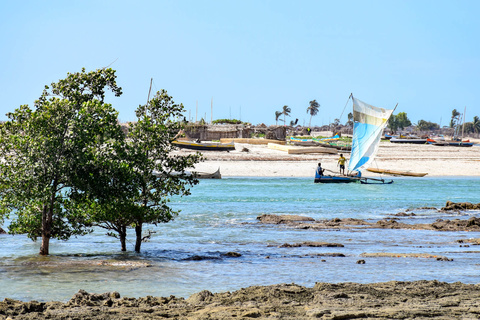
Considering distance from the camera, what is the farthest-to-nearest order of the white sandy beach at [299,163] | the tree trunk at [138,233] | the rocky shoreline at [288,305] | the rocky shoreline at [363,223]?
1. the white sandy beach at [299,163]
2. the rocky shoreline at [363,223]
3. the tree trunk at [138,233]
4. the rocky shoreline at [288,305]

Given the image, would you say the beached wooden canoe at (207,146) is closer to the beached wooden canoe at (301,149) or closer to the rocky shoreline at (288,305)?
the beached wooden canoe at (301,149)

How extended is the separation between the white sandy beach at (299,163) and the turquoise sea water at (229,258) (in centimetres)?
2581

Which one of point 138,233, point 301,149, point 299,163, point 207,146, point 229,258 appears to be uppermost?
point 207,146

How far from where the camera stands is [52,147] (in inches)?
603

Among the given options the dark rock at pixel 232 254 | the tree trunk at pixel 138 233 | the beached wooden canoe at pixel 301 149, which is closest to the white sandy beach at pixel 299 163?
the beached wooden canoe at pixel 301 149

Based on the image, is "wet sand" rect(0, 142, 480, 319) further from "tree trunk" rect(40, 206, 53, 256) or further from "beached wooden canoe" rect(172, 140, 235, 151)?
"beached wooden canoe" rect(172, 140, 235, 151)

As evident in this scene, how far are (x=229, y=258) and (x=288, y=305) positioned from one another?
716 centimetres

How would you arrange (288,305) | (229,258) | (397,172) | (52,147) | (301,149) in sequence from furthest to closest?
(301,149), (397,172), (229,258), (52,147), (288,305)

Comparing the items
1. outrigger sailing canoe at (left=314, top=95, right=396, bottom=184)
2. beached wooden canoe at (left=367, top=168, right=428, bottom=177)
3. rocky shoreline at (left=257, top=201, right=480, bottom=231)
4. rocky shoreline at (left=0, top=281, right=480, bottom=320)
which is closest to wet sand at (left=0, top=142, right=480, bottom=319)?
rocky shoreline at (left=0, top=281, right=480, bottom=320)

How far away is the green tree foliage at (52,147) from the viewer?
15320mm

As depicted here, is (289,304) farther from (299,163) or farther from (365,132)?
(299,163)

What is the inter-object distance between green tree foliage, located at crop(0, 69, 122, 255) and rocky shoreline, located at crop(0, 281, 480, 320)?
204 inches

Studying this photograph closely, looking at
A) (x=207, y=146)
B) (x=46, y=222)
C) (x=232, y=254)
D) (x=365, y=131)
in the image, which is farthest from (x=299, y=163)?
(x=46, y=222)

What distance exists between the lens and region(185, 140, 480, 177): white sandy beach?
59.3 meters
